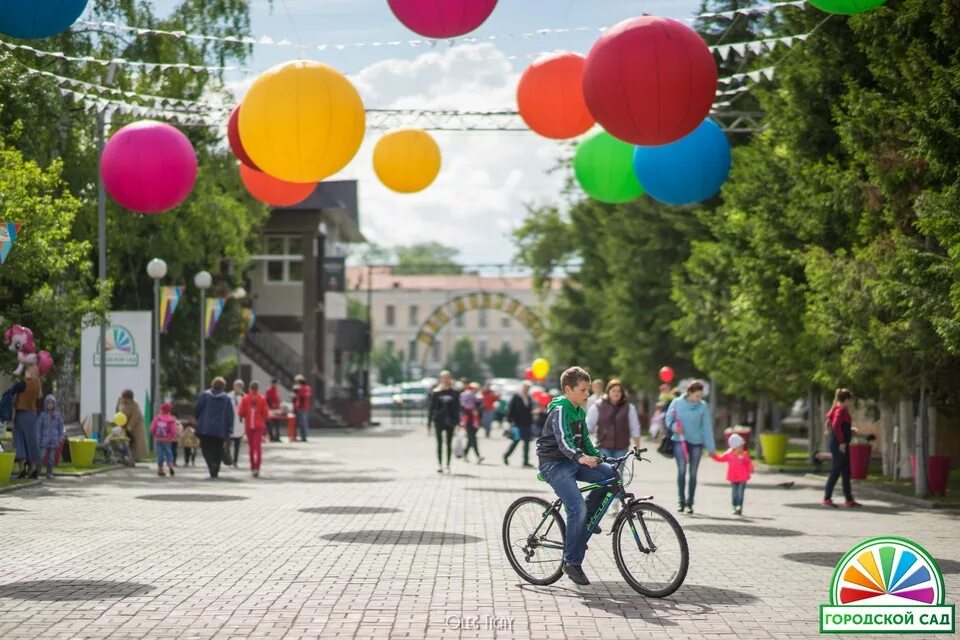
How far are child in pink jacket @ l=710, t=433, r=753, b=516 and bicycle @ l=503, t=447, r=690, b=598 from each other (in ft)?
25.4

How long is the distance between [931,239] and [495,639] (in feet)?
50.1

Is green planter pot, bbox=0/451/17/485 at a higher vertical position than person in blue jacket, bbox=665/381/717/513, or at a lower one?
lower

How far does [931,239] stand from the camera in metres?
22.5

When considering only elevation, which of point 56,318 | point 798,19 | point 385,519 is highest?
point 798,19

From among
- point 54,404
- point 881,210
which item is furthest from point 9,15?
point 881,210

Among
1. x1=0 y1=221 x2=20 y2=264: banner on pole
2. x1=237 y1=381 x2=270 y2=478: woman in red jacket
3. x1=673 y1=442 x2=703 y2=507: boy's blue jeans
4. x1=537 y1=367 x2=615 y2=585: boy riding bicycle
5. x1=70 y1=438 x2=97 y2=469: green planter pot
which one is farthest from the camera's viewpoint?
x1=70 y1=438 x2=97 y2=469: green planter pot

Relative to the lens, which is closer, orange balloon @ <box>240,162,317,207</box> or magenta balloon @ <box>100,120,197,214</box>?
magenta balloon @ <box>100,120,197,214</box>

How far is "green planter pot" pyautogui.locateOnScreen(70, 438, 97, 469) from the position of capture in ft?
92.4

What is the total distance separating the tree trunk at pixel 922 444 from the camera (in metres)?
23.4

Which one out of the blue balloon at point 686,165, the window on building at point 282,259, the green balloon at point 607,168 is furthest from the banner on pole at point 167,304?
the window on building at point 282,259

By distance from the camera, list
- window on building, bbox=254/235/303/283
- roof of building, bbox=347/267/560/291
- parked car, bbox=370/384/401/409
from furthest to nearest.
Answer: roof of building, bbox=347/267/560/291 → parked car, bbox=370/384/401/409 → window on building, bbox=254/235/303/283

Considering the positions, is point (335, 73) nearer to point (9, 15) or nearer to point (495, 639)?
point (9, 15)

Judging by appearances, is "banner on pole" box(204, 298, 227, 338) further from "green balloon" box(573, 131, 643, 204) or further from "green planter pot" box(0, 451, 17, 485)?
"green balloon" box(573, 131, 643, 204)

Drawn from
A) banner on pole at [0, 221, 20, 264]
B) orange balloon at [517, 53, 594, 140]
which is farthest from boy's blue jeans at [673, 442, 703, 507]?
banner on pole at [0, 221, 20, 264]
